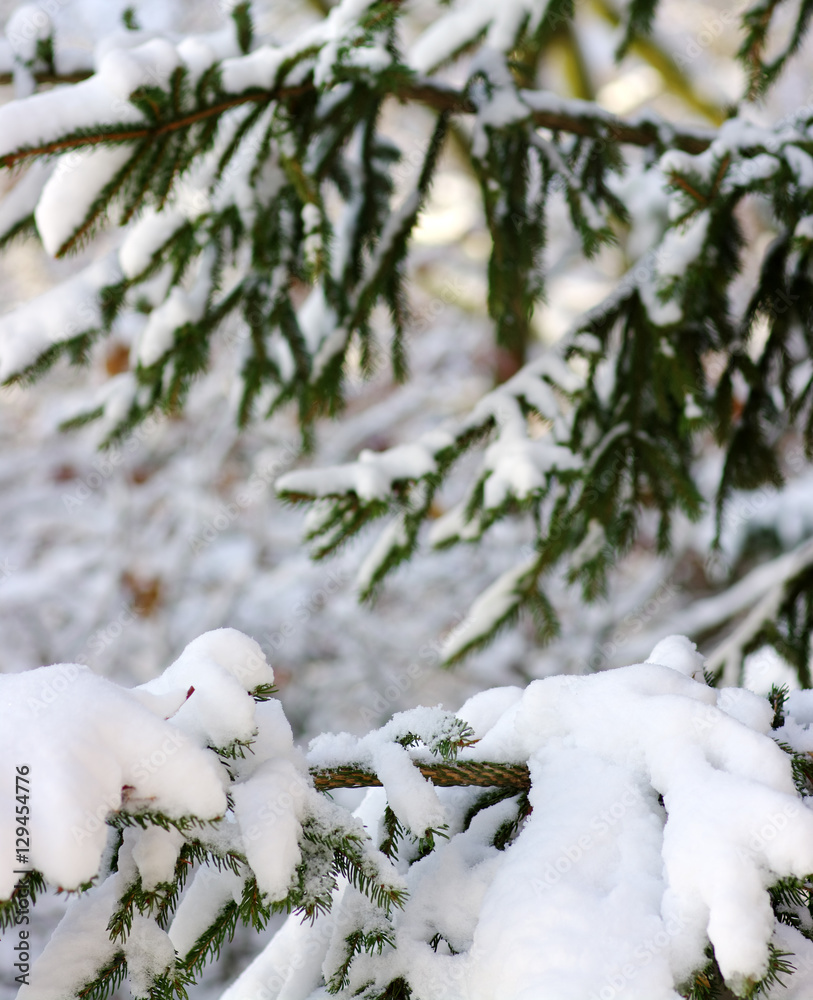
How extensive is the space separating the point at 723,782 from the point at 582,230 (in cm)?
139

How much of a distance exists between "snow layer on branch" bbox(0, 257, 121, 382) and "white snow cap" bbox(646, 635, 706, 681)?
1.46 metres

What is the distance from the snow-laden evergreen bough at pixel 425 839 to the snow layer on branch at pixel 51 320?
113cm

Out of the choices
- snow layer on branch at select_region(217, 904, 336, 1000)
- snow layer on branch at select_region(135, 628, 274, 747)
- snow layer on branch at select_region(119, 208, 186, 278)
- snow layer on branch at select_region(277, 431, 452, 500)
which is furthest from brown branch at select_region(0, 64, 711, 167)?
snow layer on branch at select_region(217, 904, 336, 1000)

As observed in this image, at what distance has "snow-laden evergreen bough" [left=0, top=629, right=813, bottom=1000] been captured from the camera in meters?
0.72

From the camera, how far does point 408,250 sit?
79.0 inches

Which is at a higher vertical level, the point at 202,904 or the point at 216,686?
the point at 216,686

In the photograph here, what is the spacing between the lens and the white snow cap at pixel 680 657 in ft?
3.68

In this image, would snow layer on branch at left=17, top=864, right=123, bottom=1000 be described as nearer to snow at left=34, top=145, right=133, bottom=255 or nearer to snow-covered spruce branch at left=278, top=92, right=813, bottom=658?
snow-covered spruce branch at left=278, top=92, right=813, bottom=658

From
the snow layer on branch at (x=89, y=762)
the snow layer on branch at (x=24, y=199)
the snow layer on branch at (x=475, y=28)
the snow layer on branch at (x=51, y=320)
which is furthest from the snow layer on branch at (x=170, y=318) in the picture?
the snow layer on branch at (x=89, y=762)

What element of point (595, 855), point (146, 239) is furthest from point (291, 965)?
point (146, 239)

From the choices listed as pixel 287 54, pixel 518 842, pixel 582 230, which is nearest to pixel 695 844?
pixel 518 842

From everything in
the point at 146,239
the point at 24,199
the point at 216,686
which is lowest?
the point at 216,686

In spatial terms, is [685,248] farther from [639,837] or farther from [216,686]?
[216,686]

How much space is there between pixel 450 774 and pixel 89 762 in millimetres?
458
